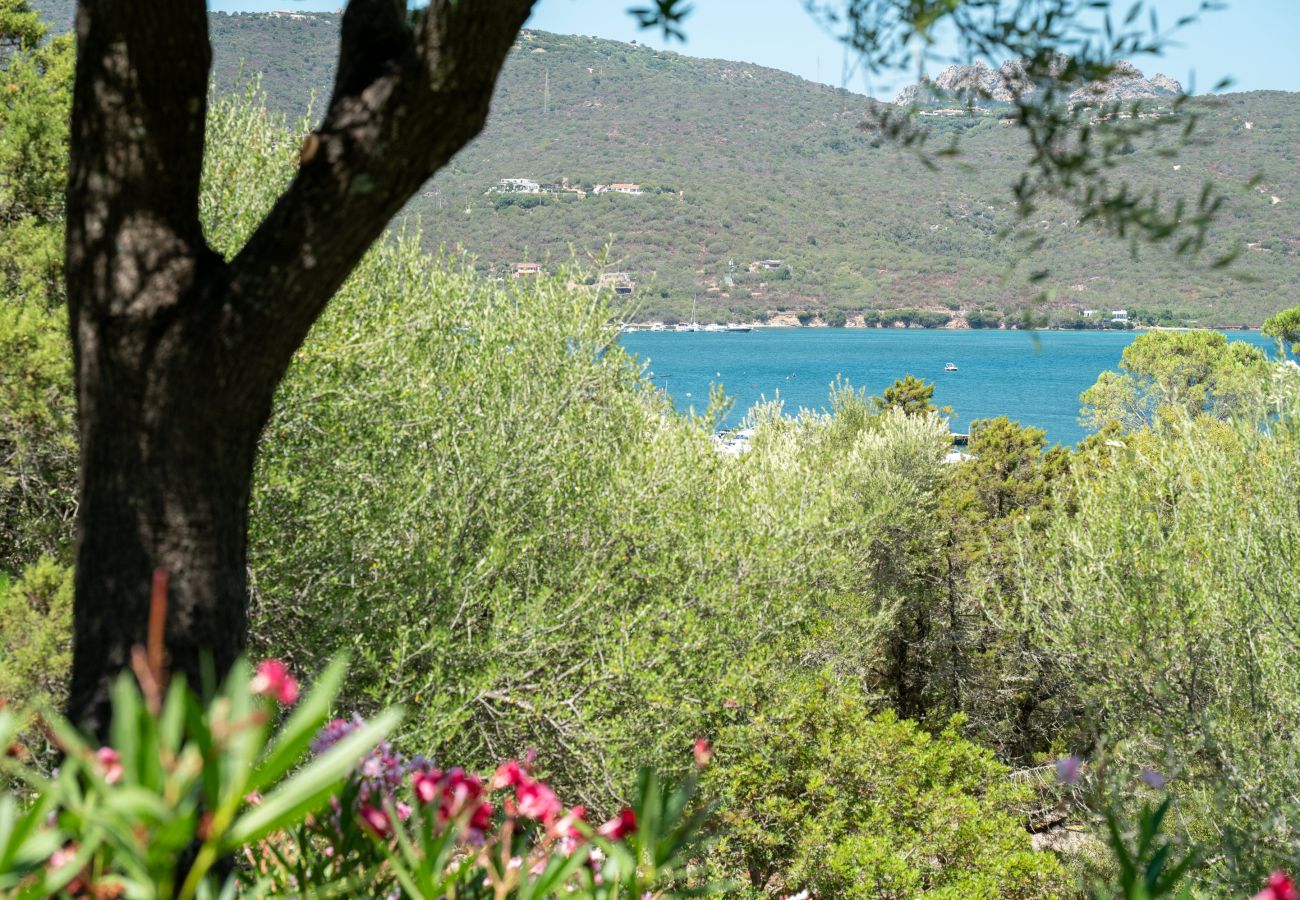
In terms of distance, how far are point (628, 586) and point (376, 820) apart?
919 centimetres

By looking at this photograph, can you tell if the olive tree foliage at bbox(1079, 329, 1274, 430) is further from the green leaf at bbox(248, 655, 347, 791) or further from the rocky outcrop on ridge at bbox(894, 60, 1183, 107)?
the green leaf at bbox(248, 655, 347, 791)

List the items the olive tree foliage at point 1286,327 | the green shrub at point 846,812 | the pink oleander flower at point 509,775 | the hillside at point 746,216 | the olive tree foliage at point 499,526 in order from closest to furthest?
the pink oleander flower at point 509,775
the olive tree foliage at point 499,526
the green shrub at point 846,812
the olive tree foliage at point 1286,327
the hillside at point 746,216

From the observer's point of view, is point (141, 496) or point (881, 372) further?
point (881, 372)

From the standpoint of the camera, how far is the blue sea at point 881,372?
115312mm

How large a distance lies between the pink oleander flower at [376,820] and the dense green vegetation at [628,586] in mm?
5022

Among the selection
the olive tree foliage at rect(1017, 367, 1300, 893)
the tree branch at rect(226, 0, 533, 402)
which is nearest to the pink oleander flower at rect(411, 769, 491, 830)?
the tree branch at rect(226, 0, 533, 402)

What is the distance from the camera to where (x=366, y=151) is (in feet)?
8.08

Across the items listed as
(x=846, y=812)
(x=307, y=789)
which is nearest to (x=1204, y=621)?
(x=846, y=812)

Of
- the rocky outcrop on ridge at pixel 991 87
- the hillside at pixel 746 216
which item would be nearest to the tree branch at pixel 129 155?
the rocky outcrop on ridge at pixel 991 87

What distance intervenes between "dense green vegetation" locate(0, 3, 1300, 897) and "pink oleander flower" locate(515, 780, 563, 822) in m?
4.68

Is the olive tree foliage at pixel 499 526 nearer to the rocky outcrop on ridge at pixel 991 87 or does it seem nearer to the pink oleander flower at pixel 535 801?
the pink oleander flower at pixel 535 801

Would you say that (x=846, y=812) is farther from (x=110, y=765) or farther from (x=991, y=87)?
(x=110, y=765)

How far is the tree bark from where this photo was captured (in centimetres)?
243

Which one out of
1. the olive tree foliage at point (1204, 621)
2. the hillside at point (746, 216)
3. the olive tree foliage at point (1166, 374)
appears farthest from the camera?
the hillside at point (746, 216)
